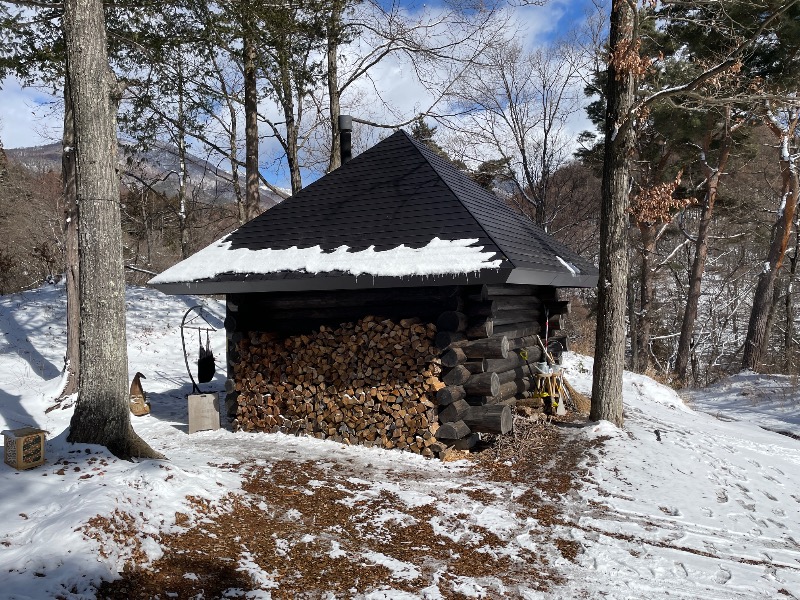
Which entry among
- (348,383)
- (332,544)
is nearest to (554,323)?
(348,383)

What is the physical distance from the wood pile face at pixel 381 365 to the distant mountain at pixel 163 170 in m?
2.84

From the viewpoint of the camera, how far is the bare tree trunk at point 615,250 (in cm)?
746

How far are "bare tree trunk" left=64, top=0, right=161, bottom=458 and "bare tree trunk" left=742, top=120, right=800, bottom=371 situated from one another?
1757 centimetres

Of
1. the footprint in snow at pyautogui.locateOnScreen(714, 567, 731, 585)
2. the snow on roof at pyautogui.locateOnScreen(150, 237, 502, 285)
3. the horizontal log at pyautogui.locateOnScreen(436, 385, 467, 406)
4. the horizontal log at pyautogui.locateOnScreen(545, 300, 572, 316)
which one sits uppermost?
the snow on roof at pyautogui.locateOnScreen(150, 237, 502, 285)

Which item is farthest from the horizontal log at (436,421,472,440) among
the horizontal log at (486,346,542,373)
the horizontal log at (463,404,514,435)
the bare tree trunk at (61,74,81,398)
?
the bare tree trunk at (61,74,81,398)

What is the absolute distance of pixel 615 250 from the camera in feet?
24.6

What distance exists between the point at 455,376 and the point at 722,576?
3190mm

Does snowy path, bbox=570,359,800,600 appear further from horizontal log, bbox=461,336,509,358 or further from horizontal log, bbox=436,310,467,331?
horizontal log, bbox=436,310,467,331

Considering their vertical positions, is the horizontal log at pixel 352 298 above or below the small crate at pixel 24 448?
above

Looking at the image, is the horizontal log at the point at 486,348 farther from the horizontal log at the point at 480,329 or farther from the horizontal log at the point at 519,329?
the horizontal log at the point at 519,329

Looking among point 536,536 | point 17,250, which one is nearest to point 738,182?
point 536,536

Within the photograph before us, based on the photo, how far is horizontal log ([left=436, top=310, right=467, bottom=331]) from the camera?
6414 millimetres

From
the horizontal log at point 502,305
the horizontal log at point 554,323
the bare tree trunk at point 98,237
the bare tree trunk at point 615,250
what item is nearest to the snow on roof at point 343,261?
the horizontal log at point 502,305

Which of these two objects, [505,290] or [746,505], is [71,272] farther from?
[746,505]
